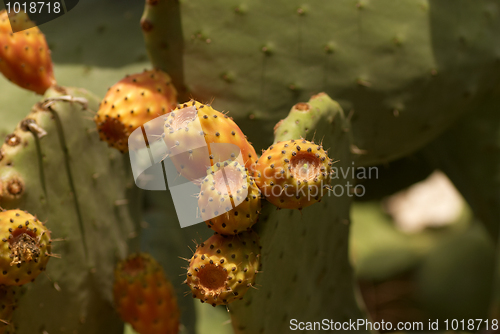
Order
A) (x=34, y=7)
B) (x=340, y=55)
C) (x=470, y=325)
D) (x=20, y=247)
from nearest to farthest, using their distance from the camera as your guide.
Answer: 1. (x=20, y=247)
2. (x=34, y=7)
3. (x=340, y=55)
4. (x=470, y=325)

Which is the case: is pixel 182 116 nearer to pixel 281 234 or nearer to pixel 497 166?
pixel 281 234

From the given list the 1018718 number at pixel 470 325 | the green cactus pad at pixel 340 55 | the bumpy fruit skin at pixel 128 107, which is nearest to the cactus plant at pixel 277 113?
the green cactus pad at pixel 340 55

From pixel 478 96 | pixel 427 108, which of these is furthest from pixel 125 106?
pixel 478 96

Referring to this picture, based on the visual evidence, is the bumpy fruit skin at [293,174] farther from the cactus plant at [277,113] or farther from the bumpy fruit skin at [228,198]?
the cactus plant at [277,113]

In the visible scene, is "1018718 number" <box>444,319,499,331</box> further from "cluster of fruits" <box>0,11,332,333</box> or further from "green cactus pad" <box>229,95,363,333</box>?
"cluster of fruits" <box>0,11,332,333</box>

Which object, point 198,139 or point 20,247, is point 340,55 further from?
point 20,247

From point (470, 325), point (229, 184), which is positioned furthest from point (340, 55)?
point (470, 325)
